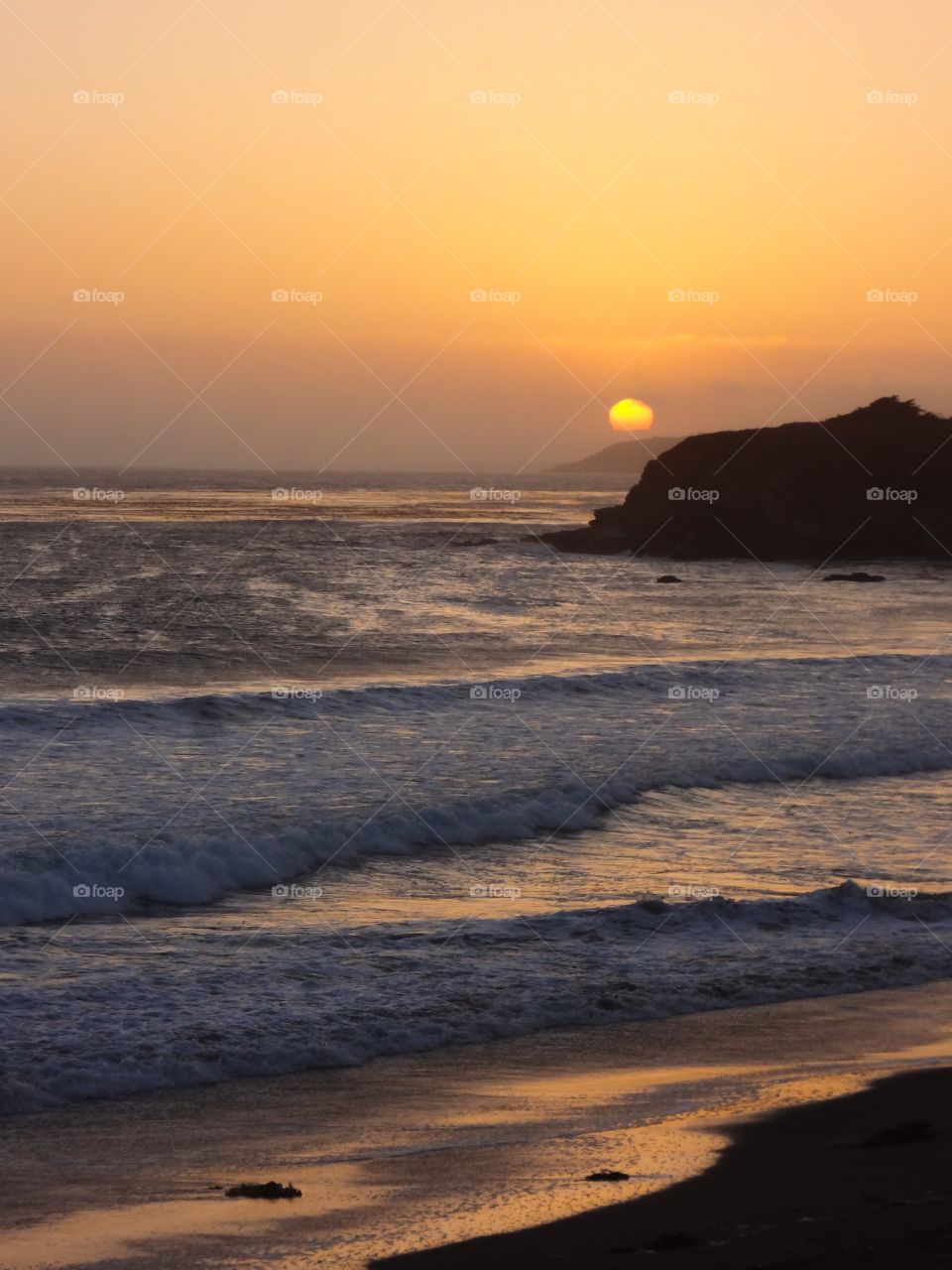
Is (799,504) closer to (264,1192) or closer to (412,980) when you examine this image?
(412,980)

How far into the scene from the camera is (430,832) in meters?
→ 16.9

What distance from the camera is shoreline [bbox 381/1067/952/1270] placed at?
632 centimetres
